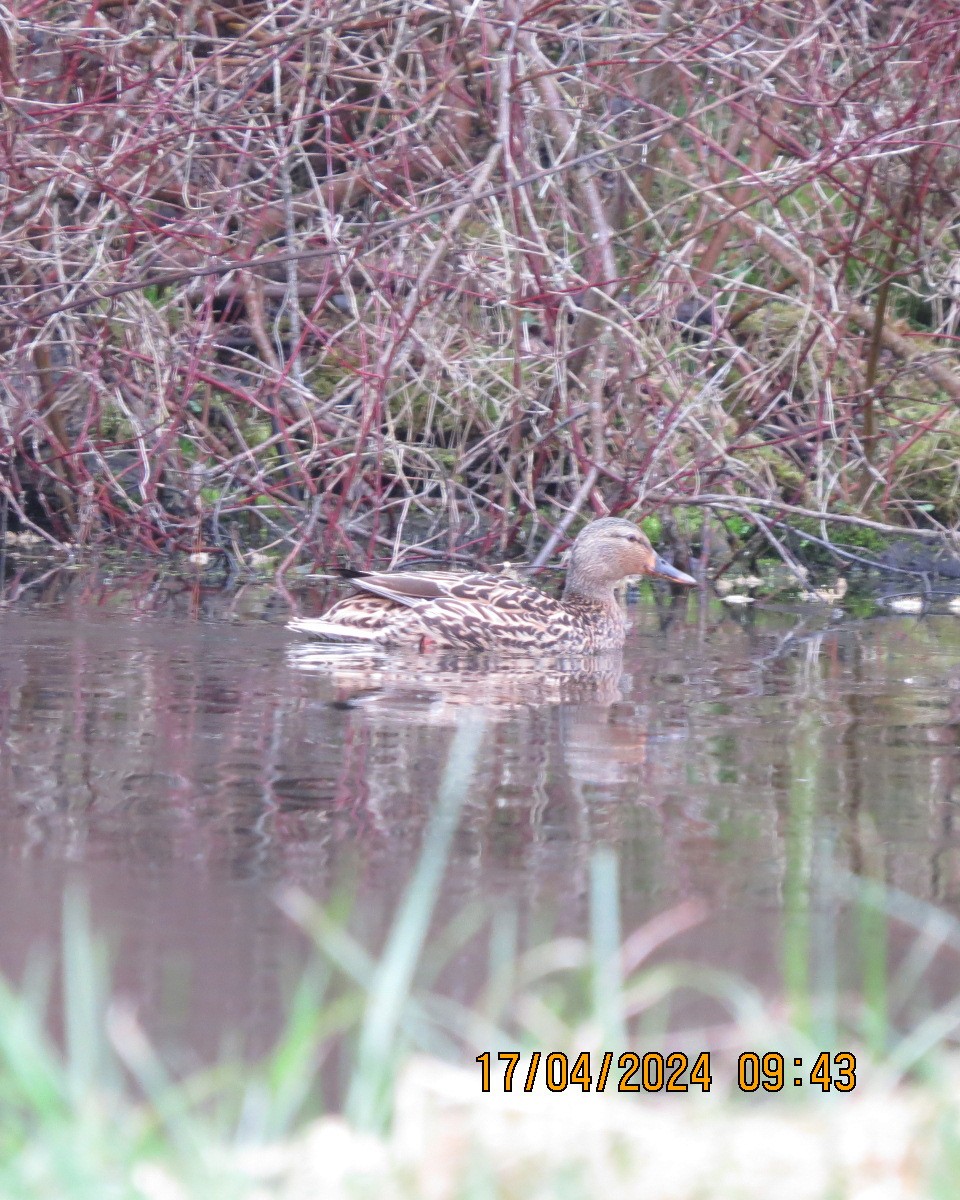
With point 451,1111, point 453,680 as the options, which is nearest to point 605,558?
point 453,680

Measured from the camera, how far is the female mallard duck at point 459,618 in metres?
8.20

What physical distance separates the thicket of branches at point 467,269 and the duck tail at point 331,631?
1.77 m

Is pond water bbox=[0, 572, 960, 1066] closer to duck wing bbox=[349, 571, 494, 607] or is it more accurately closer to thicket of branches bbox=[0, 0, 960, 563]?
duck wing bbox=[349, 571, 494, 607]

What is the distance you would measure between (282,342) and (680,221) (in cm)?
263

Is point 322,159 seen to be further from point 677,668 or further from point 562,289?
point 677,668

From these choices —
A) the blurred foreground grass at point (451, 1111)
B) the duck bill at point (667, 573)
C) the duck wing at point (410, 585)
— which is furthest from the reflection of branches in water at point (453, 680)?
the blurred foreground grass at point (451, 1111)

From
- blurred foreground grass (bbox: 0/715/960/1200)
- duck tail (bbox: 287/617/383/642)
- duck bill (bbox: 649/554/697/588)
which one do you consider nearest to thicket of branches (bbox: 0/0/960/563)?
duck bill (bbox: 649/554/697/588)

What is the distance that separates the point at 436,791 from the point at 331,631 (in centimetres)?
286

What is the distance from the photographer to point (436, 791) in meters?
5.14

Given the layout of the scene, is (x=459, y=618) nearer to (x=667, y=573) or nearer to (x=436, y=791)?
(x=667, y=573)

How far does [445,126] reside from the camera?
36.4 feet

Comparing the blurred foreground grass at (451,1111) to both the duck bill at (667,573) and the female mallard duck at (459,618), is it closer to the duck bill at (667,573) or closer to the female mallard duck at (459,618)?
the female mallard duck at (459,618)
